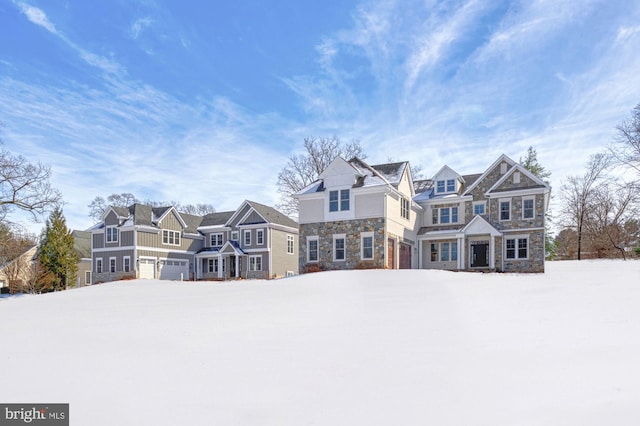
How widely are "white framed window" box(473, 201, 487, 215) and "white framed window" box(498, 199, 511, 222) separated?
1.01m

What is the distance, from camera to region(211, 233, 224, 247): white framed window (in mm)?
37719

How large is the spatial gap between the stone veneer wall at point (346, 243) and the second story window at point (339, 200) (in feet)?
2.64

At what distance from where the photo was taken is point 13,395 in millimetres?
6027

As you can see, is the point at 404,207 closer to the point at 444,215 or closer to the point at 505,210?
the point at 444,215

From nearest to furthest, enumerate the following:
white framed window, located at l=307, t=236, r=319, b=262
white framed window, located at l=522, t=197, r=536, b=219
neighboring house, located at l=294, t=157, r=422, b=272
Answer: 1. neighboring house, located at l=294, t=157, r=422, b=272
2. white framed window, located at l=522, t=197, r=536, b=219
3. white framed window, located at l=307, t=236, r=319, b=262

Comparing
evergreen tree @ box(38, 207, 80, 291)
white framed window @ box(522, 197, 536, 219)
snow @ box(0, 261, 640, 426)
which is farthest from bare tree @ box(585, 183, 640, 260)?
evergreen tree @ box(38, 207, 80, 291)

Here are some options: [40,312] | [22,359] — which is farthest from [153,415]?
[40,312]

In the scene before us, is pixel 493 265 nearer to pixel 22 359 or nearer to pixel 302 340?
pixel 302 340

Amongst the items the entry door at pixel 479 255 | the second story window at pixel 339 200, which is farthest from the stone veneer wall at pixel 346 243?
the entry door at pixel 479 255

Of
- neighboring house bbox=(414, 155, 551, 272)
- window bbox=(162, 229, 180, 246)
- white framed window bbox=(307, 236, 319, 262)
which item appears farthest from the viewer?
window bbox=(162, 229, 180, 246)

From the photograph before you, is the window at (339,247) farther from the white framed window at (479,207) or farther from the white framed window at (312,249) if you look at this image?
the white framed window at (479,207)

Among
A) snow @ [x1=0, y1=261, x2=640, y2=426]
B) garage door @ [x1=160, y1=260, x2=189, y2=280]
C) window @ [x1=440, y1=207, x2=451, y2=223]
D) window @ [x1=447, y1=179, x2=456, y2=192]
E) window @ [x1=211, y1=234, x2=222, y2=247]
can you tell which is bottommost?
garage door @ [x1=160, y1=260, x2=189, y2=280]

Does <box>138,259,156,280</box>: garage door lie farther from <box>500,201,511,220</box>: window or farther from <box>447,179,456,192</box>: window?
<box>500,201,511,220</box>: window

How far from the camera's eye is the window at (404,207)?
1008 inches
